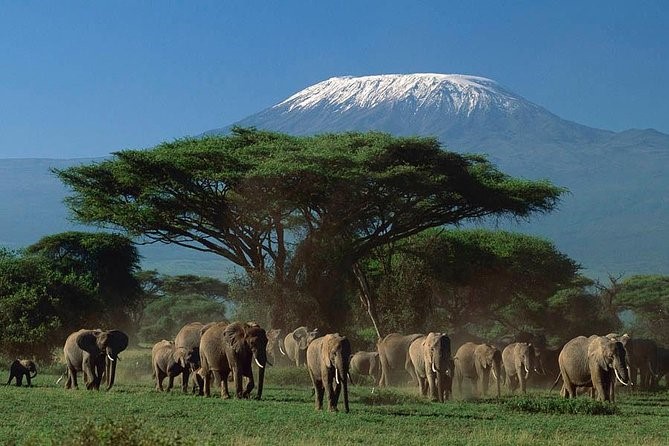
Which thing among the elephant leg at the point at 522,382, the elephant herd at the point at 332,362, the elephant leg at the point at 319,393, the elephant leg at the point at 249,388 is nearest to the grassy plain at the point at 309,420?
the elephant leg at the point at 319,393

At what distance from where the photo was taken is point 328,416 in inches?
846

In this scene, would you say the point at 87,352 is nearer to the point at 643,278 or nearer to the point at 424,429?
the point at 424,429

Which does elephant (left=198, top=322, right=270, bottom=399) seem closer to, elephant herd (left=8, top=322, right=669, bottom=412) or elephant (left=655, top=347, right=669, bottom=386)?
elephant herd (left=8, top=322, right=669, bottom=412)

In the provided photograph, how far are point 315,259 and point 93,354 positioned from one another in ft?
54.0

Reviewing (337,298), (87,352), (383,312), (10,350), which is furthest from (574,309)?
(87,352)

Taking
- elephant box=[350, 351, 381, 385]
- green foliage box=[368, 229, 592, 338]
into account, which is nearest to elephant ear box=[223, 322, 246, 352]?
elephant box=[350, 351, 381, 385]

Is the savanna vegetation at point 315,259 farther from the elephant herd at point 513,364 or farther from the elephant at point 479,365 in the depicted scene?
the elephant at point 479,365

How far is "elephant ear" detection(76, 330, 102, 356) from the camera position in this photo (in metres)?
28.4

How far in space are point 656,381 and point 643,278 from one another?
36628 mm

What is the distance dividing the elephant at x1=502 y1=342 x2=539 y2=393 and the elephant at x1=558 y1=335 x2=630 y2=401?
1976 mm

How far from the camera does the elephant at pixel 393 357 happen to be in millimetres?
35375

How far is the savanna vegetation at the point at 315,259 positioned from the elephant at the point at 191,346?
0.96m

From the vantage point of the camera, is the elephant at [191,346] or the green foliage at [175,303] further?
the green foliage at [175,303]

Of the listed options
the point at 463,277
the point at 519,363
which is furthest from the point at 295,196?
the point at 519,363
